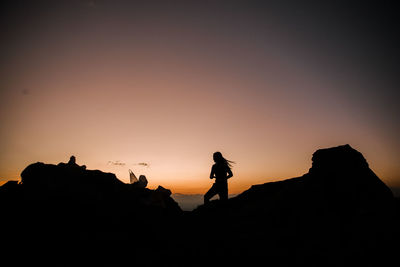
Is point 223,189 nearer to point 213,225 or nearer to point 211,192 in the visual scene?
point 211,192

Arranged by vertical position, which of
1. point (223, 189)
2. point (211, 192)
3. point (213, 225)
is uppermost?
point (223, 189)

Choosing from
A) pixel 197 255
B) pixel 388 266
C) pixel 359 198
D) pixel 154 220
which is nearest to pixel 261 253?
pixel 197 255

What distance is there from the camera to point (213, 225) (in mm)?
7227

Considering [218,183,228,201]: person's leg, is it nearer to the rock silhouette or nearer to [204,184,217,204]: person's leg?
[204,184,217,204]: person's leg

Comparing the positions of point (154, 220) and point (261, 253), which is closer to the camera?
point (261, 253)

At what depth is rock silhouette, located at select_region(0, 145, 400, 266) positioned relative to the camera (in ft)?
14.4

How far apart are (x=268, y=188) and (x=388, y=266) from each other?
306 inches

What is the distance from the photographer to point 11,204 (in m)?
7.70

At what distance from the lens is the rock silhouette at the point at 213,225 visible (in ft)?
14.4

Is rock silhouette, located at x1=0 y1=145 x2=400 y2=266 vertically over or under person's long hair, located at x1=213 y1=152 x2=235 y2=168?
under

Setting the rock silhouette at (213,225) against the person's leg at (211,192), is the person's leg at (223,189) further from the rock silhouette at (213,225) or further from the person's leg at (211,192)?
the rock silhouette at (213,225)

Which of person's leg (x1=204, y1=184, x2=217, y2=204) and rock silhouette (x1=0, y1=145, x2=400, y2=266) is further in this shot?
person's leg (x1=204, y1=184, x2=217, y2=204)

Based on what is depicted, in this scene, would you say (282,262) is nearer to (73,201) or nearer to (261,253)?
(261,253)

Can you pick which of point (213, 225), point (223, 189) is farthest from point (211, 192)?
point (213, 225)
